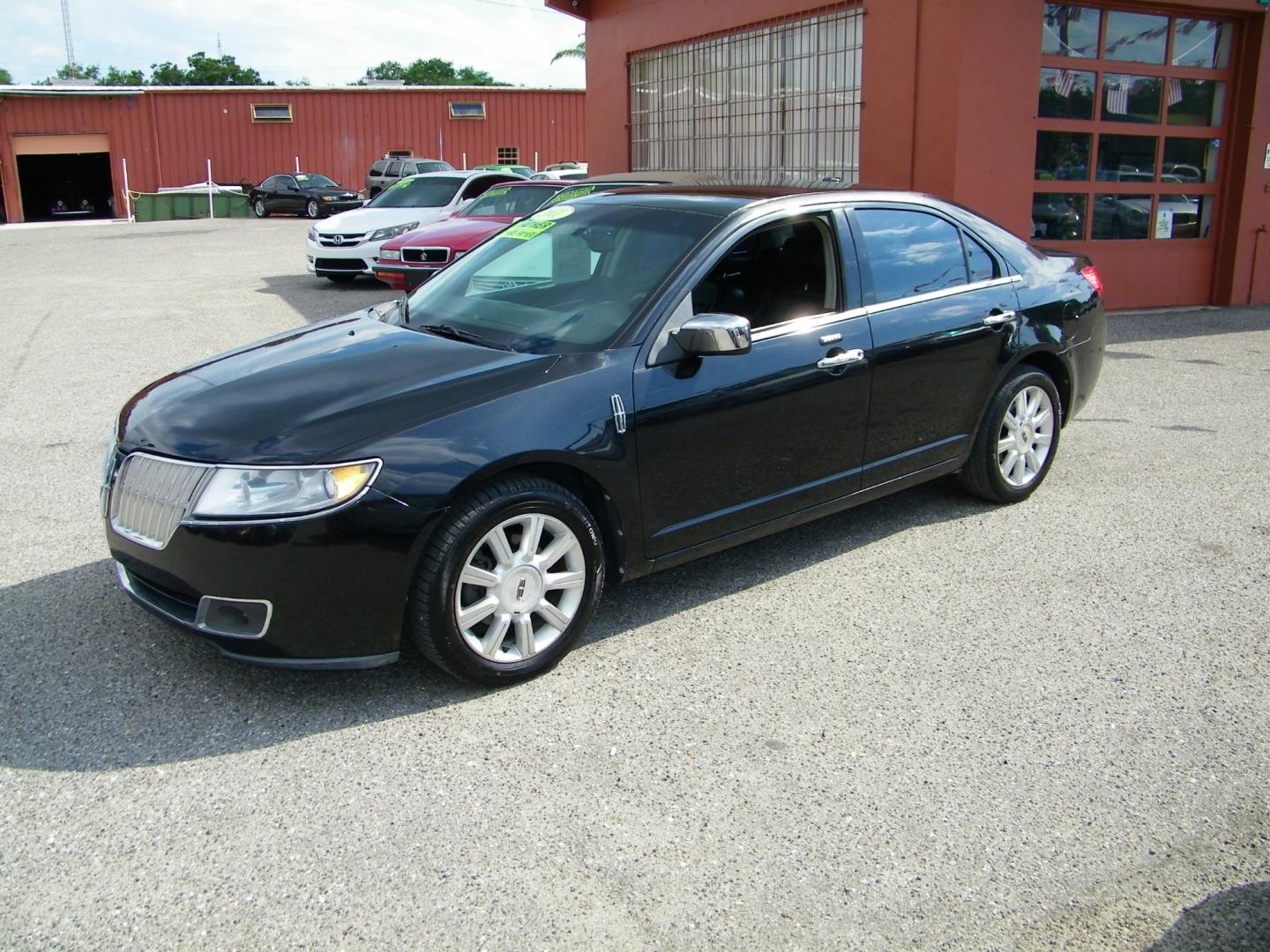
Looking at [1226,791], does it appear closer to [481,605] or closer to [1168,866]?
[1168,866]

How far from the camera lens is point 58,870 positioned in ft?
9.11

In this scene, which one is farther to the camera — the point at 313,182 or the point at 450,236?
the point at 313,182

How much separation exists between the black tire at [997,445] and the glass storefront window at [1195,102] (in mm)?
7763

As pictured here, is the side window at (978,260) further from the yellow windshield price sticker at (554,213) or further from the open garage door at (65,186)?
the open garage door at (65,186)

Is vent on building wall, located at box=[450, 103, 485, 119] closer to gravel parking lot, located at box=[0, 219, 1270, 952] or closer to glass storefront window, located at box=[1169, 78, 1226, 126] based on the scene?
glass storefront window, located at box=[1169, 78, 1226, 126]

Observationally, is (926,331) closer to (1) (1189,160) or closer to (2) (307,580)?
(2) (307,580)

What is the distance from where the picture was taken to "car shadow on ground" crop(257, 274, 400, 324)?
482 inches

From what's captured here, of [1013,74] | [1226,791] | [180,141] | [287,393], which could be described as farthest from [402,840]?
[180,141]

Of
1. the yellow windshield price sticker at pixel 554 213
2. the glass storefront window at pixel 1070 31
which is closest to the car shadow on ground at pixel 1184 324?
the glass storefront window at pixel 1070 31

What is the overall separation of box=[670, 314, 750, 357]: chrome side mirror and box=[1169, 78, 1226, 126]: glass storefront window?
9.83 m

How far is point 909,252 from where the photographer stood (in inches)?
196

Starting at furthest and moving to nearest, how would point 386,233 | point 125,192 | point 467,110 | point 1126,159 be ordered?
point 467,110
point 125,192
point 386,233
point 1126,159

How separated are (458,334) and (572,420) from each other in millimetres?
804

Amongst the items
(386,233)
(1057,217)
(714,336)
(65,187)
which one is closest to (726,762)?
(714,336)
